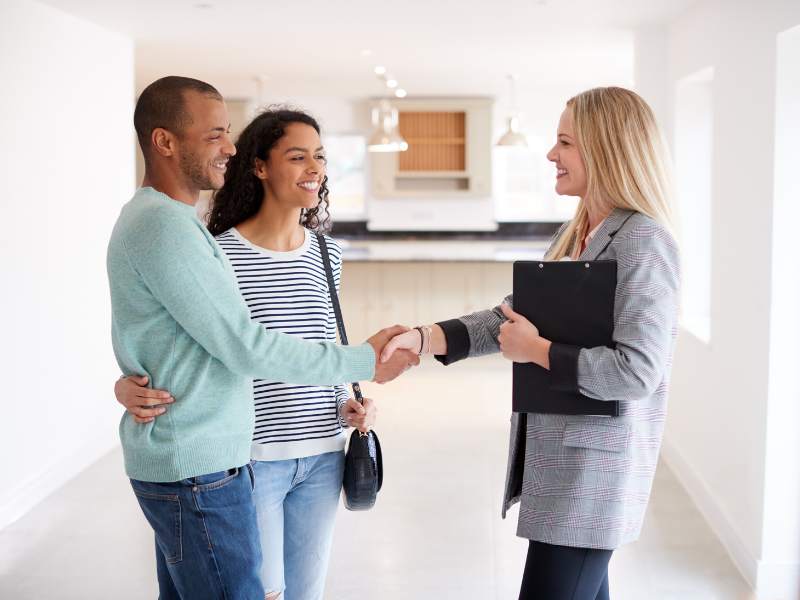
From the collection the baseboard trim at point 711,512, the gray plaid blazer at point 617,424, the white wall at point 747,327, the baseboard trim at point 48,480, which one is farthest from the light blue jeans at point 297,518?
the baseboard trim at point 48,480

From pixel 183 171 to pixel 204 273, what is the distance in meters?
0.24

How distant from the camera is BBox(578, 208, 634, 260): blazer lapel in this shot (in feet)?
4.58

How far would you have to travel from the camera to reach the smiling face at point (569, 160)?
4.90 feet

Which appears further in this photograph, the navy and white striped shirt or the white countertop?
the white countertop

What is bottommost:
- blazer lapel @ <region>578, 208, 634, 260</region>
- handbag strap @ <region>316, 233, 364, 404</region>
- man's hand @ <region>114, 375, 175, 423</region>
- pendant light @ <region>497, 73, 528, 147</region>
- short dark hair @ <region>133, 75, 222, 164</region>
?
man's hand @ <region>114, 375, 175, 423</region>

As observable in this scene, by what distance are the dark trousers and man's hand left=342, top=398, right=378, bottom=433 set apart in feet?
1.49

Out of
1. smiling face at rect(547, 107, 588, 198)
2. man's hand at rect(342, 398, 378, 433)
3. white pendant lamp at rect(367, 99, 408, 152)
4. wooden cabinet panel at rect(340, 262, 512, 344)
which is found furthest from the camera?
wooden cabinet panel at rect(340, 262, 512, 344)

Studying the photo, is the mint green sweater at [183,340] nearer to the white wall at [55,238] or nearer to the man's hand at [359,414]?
the man's hand at [359,414]

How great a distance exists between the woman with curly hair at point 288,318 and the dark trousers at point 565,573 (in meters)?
0.48

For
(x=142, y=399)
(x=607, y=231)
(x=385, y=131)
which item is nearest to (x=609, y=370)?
(x=607, y=231)

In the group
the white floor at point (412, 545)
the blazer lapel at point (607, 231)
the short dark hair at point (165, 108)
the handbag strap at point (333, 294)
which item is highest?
the short dark hair at point (165, 108)

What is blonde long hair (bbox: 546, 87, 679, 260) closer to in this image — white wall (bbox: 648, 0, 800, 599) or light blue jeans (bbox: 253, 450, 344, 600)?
light blue jeans (bbox: 253, 450, 344, 600)

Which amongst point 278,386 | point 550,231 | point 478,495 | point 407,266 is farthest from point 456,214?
point 278,386

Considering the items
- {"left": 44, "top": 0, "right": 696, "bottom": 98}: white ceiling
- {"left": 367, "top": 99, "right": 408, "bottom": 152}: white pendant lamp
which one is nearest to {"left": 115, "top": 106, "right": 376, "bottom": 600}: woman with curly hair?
{"left": 44, "top": 0, "right": 696, "bottom": 98}: white ceiling
